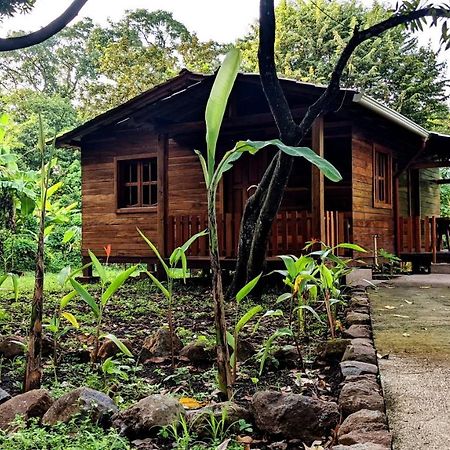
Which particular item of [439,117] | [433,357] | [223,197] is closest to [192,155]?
[223,197]

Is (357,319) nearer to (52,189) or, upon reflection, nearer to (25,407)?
(52,189)

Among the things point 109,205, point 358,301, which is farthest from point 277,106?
point 109,205

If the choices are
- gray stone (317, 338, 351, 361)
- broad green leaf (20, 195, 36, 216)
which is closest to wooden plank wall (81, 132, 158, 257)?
broad green leaf (20, 195, 36, 216)

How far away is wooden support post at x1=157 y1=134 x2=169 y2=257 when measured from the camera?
10023 mm

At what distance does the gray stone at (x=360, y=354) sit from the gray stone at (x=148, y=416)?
48.7 inches

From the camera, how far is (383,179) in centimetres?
1145

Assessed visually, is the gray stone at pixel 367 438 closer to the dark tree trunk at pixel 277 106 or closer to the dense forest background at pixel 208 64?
the dark tree trunk at pixel 277 106

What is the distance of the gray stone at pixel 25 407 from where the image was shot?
2.31 metres

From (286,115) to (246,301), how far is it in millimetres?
2295

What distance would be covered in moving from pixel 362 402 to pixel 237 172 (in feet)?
30.7

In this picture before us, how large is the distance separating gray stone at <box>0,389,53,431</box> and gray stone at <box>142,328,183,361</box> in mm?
1271

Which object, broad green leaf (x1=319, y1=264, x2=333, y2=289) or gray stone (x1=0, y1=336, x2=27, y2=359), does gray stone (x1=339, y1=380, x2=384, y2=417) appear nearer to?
broad green leaf (x1=319, y1=264, x2=333, y2=289)

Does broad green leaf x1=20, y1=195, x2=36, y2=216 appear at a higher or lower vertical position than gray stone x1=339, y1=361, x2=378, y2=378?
higher

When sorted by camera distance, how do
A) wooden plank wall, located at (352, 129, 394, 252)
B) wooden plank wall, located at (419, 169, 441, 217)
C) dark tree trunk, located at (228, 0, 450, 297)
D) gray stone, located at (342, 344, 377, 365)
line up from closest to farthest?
gray stone, located at (342, 344, 377, 365)
dark tree trunk, located at (228, 0, 450, 297)
wooden plank wall, located at (352, 129, 394, 252)
wooden plank wall, located at (419, 169, 441, 217)
